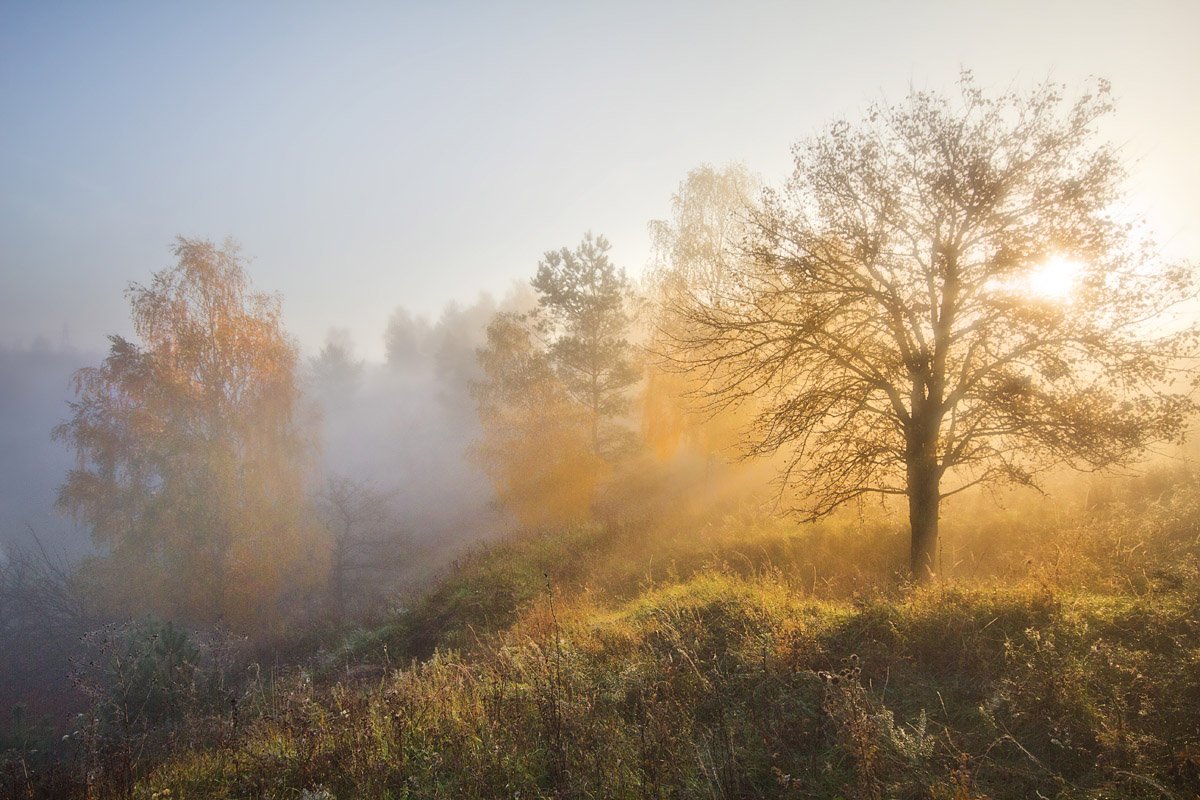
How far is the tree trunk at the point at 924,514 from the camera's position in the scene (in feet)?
26.2

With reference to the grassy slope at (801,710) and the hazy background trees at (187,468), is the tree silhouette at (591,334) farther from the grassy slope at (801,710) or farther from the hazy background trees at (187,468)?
the grassy slope at (801,710)

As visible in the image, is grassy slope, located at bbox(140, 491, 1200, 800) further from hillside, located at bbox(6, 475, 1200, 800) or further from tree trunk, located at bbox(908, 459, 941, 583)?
tree trunk, located at bbox(908, 459, 941, 583)

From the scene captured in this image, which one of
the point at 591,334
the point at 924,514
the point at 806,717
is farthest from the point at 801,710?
the point at 591,334

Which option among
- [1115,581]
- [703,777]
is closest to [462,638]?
[703,777]

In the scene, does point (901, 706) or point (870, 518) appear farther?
point (870, 518)

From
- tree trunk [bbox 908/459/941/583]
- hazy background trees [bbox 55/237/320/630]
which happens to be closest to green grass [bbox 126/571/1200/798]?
tree trunk [bbox 908/459/941/583]

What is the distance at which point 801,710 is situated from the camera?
4.60 meters

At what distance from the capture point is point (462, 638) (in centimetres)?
1079

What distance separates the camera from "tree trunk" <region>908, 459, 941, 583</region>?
26.2ft

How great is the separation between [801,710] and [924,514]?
4954mm

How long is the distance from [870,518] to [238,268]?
23669 mm

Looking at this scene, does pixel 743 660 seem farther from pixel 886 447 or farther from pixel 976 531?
pixel 976 531

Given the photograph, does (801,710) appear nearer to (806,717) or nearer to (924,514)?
(806,717)

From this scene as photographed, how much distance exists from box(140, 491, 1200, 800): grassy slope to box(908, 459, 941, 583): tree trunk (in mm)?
1051
